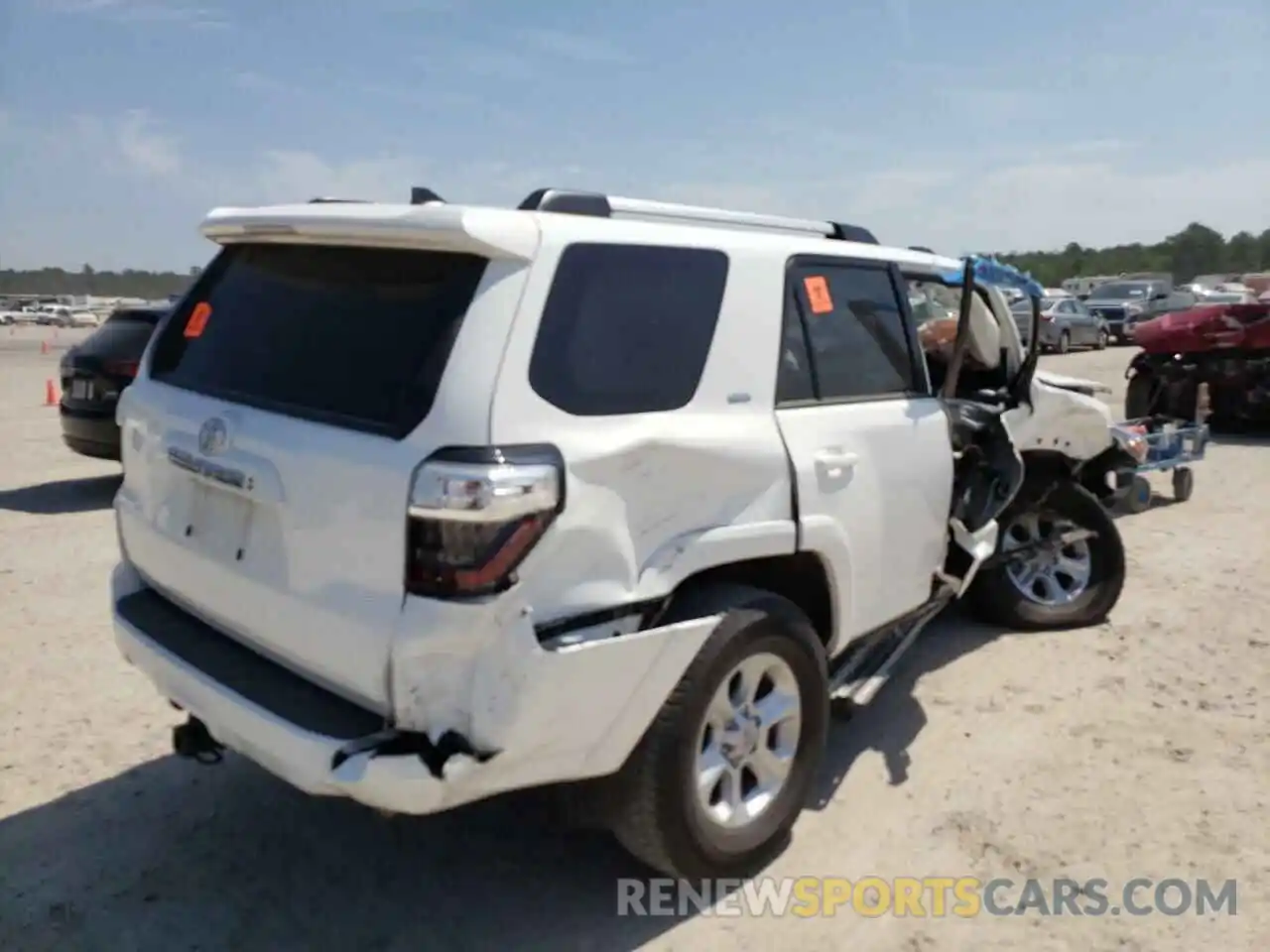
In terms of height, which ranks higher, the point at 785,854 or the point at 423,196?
the point at 423,196

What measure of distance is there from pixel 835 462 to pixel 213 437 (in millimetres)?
1995

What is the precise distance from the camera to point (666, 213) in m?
3.80

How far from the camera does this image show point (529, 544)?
2.68 m

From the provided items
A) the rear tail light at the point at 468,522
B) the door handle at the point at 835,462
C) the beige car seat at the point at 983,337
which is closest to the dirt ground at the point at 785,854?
the rear tail light at the point at 468,522

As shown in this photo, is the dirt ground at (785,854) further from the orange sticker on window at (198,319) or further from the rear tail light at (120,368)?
the rear tail light at (120,368)

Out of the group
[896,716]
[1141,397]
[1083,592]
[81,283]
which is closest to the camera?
[896,716]

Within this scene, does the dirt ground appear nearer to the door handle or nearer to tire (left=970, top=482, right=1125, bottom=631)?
tire (left=970, top=482, right=1125, bottom=631)

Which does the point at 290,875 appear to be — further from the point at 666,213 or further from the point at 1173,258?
the point at 1173,258

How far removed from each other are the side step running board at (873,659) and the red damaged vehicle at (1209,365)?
9684 mm

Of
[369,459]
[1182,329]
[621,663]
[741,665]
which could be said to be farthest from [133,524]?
[1182,329]

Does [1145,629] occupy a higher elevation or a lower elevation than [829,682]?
lower

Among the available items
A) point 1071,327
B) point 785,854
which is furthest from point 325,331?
point 1071,327

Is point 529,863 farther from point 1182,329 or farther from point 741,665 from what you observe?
point 1182,329

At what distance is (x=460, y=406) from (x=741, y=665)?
125cm
